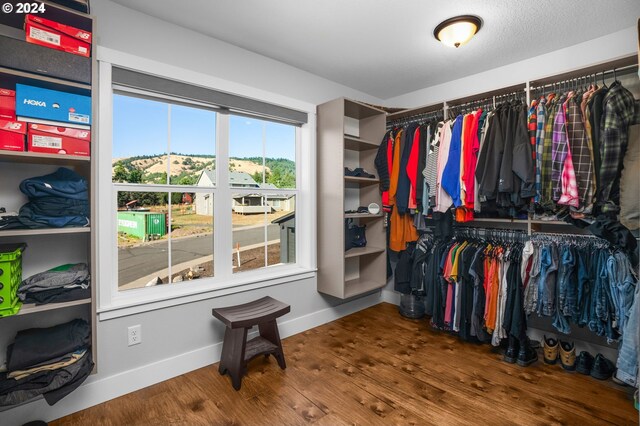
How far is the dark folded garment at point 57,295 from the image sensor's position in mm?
1484

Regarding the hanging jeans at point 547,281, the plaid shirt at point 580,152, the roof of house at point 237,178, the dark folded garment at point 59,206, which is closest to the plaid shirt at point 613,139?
the plaid shirt at point 580,152

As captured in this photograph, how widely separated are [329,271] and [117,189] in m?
1.83

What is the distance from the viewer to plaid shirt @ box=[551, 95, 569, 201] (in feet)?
6.68

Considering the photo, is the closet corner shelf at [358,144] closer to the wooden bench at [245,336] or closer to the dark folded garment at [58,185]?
the wooden bench at [245,336]

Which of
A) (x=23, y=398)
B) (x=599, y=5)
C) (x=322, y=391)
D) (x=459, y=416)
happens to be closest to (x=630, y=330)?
(x=459, y=416)

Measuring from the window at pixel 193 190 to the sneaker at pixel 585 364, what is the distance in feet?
7.92

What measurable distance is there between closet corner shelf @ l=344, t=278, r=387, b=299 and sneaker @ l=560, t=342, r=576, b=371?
151 cm

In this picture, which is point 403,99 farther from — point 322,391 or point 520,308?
point 322,391

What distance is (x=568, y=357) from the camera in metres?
2.17

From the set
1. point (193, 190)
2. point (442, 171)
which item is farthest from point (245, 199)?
point (442, 171)

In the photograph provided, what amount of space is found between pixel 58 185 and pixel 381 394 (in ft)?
7.07

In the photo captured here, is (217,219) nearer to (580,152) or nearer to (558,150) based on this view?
(558,150)

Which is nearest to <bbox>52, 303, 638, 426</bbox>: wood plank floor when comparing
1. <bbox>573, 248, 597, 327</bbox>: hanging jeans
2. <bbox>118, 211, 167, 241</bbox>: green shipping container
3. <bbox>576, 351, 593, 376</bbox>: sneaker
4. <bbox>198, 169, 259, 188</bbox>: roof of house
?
<bbox>576, 351, 593, 376</bbox>: sneaker

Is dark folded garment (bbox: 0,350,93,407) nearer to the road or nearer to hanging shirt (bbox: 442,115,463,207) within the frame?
the road
